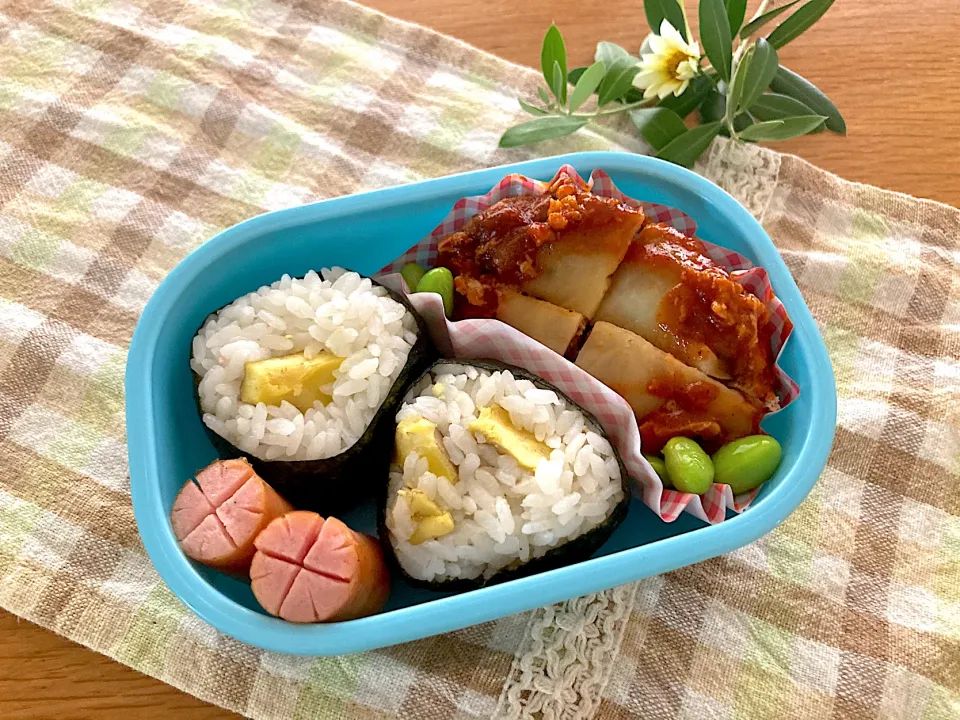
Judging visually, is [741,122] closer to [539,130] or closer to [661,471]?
[539,130]

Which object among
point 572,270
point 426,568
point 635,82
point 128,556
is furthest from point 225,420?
point 635,82

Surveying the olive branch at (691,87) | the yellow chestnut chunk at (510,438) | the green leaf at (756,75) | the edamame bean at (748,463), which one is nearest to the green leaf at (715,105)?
the olive branch at (691,87)

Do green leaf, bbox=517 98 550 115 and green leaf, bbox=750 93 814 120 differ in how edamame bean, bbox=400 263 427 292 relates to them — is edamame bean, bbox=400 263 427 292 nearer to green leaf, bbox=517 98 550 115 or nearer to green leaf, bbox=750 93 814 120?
green leaf, bbox=517 98 550 115

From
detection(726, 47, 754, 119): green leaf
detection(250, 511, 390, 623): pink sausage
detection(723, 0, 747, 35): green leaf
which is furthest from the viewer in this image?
detection(723, 0, 747, 35): green leaf

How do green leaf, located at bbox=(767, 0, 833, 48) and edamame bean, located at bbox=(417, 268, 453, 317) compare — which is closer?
edamame bean, located at bbox=(417, 268, 453, 317)

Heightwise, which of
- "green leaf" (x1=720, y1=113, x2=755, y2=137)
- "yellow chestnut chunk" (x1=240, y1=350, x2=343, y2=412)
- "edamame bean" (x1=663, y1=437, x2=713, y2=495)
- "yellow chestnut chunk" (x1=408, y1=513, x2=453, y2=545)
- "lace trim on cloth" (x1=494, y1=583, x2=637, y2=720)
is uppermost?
"green leaf" (x1=720, y1=113, x2=755, y2=137)

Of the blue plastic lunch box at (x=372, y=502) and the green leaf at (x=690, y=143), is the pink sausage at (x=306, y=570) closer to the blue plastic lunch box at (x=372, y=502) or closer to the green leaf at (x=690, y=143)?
the blue plastic lunch box at (x=372, y=502)

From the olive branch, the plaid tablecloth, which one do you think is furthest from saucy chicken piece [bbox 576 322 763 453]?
the olive branch
